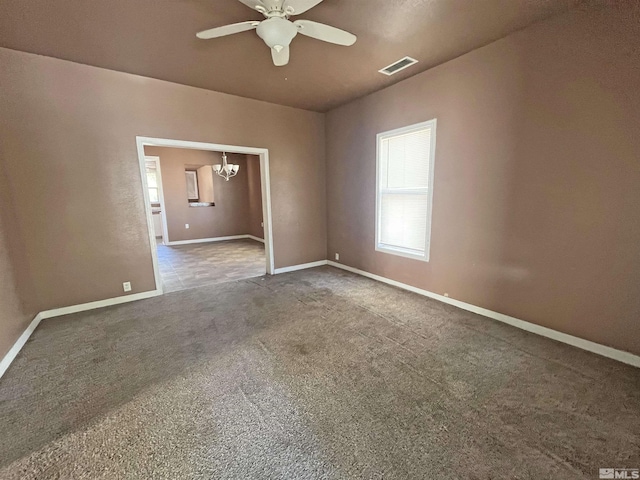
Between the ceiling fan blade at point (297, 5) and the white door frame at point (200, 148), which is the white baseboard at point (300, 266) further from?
the ceiling fan blade at point (297, 5)

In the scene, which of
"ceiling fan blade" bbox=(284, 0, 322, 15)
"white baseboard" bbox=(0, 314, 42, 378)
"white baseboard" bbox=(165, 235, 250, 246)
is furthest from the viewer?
"white baseboard" bbox=(165, 235, 250, 246)

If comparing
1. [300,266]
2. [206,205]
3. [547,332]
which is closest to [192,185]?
[206,205]

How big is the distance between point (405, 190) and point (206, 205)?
249 inches

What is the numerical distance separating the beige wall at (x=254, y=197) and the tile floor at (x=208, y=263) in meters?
0.59

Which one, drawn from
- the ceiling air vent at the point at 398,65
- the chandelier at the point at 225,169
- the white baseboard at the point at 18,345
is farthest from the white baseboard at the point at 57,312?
the ceiling air vent at the point at 398,65

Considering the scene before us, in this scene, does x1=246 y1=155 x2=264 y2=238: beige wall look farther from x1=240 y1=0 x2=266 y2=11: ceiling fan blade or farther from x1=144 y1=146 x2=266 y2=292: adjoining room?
x1=240 y1=0 x2=266 y2=11: ceiling fan blade

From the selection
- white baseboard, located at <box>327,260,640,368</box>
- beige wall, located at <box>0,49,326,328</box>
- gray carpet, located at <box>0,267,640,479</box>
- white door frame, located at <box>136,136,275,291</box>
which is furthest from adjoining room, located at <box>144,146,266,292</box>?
white baseboard, located at <box>327,260,640,368</box>

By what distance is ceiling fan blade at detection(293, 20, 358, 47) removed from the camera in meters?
1.87

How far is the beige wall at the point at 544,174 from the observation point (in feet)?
6.52

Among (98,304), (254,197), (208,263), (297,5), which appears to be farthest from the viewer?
(254,197)

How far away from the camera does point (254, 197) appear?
26.2 ft

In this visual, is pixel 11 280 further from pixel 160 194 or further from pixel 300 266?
pixel 160 194

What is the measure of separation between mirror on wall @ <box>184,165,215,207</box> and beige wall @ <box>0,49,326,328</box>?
4.48 m

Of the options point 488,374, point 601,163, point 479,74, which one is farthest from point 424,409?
point 479,74
